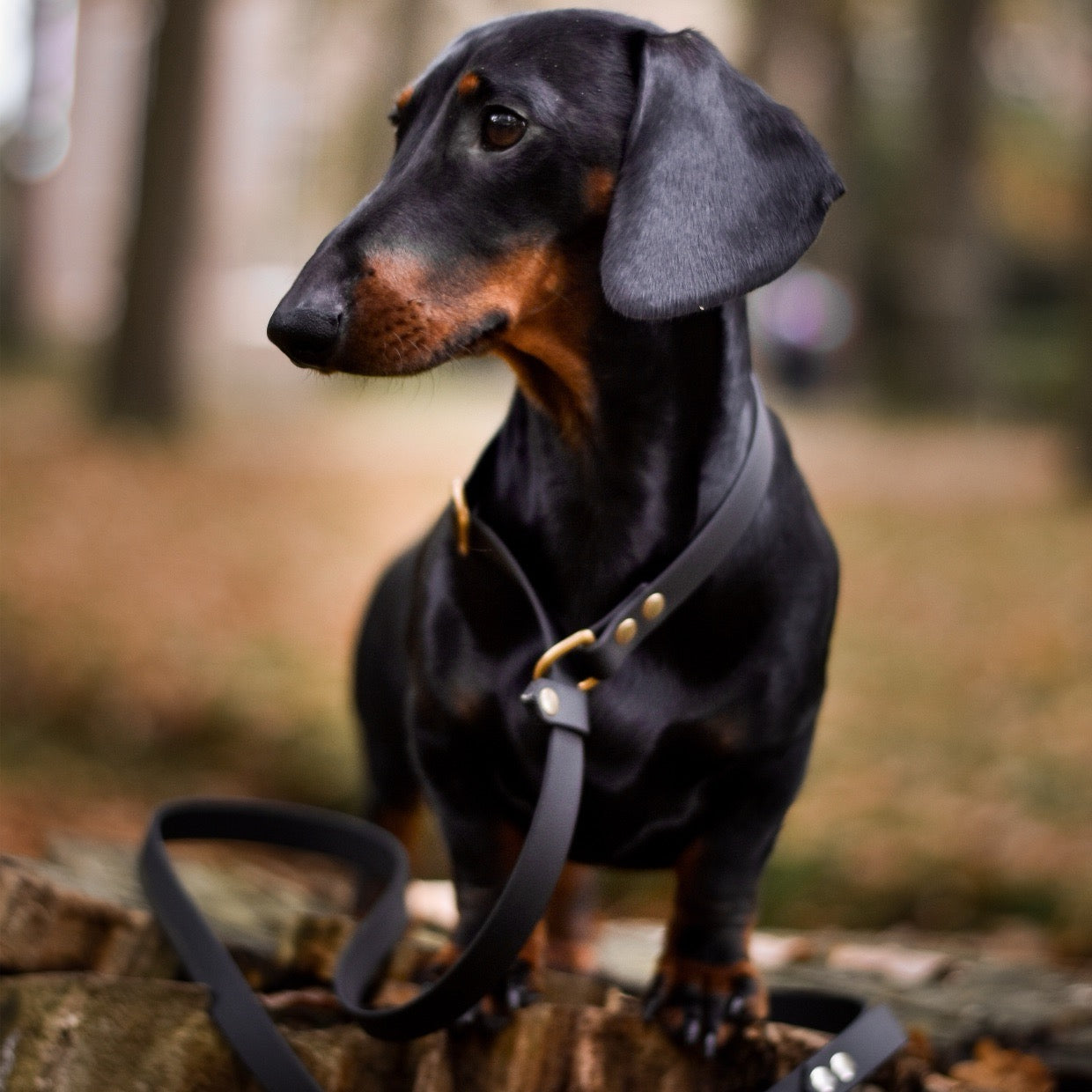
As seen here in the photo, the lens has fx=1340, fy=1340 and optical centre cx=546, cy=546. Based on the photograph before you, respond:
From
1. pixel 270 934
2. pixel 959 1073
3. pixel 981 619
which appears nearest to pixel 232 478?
pixel 981 619

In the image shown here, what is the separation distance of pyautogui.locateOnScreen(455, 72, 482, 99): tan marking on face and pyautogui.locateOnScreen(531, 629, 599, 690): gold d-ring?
0.83 metres

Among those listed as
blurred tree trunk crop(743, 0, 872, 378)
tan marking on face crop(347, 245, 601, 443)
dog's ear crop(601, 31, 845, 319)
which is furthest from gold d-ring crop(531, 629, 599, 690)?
blurred tree trunk crop(743, 0, 872, 378)

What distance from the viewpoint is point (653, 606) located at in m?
1.99

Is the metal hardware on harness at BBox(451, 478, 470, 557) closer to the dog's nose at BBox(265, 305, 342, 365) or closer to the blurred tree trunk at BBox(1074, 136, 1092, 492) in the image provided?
the dog's nose at BBox(265, 305, 342, 365)

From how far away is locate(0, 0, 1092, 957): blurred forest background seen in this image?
5293mm

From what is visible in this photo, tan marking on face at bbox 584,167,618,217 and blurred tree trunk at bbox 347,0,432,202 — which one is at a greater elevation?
blurred tree trunk at bbox 347,0,432,202

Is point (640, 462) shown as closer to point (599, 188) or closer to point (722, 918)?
point (599, 188)

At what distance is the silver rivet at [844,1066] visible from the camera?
2.17 metres

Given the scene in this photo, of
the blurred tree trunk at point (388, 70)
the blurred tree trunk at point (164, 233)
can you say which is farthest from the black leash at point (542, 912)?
the blurred tree trunk at point (388, 70)

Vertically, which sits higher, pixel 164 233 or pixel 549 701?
pixel 164 233

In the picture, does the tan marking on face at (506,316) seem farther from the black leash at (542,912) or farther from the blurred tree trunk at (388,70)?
the blurred tree trunk at (388,70)

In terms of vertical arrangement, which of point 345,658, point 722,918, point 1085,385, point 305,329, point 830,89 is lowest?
point 345,658

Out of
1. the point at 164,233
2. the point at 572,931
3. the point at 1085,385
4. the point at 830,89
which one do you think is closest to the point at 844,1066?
the point at 572,931

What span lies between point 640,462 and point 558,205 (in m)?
0.42
